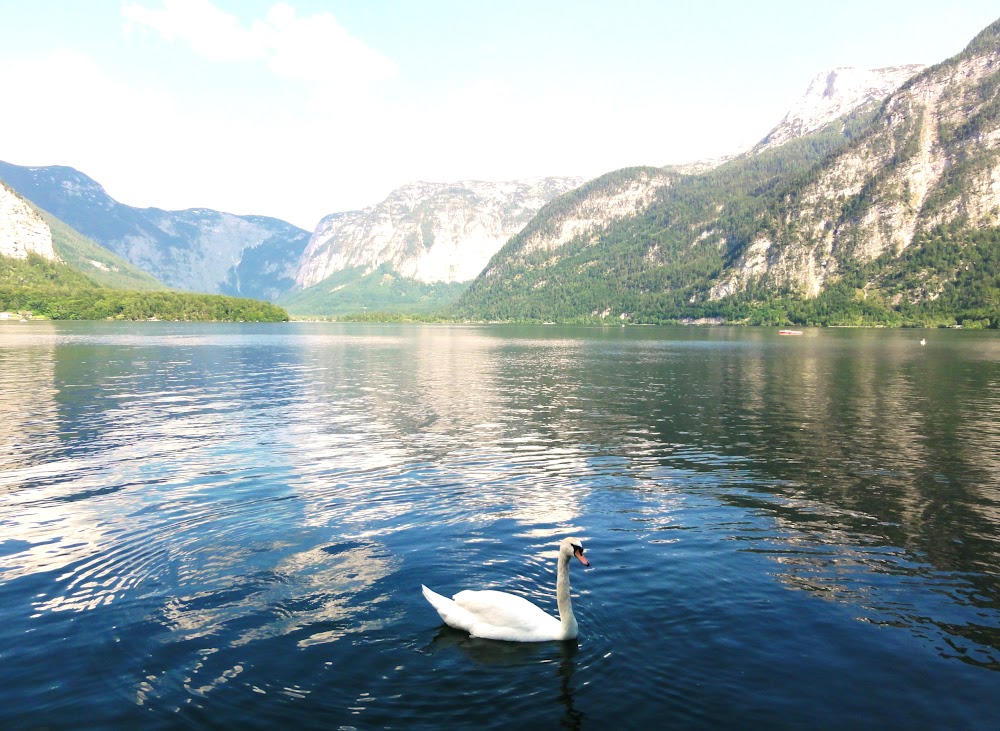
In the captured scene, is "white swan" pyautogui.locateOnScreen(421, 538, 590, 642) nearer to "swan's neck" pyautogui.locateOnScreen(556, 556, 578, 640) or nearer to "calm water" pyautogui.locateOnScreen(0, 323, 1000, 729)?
"swan's neck" pyautogui.locateOnScreen(556, 556, 578, 640)

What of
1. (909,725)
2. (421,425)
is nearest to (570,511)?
(909,725)

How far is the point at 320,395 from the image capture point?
59.6 meters

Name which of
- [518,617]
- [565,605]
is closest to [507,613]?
[518,617]

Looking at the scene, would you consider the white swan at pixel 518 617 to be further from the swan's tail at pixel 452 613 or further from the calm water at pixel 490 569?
the calm water at pixel 490 569

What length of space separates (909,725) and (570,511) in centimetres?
1432

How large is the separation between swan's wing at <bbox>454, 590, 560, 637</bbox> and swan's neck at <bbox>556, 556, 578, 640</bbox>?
0.22 meters

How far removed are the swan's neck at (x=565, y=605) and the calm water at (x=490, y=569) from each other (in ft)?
1.89

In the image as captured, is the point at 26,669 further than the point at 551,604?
No

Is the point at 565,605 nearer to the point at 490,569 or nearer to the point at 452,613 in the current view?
the point at 452,613

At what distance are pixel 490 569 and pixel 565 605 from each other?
4847 millimetres

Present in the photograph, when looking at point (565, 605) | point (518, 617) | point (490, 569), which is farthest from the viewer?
point (490, 569)

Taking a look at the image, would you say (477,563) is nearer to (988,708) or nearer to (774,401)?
(988,708)

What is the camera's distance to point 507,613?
13.9m

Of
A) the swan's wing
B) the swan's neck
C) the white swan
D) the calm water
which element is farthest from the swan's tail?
the swan's neck
